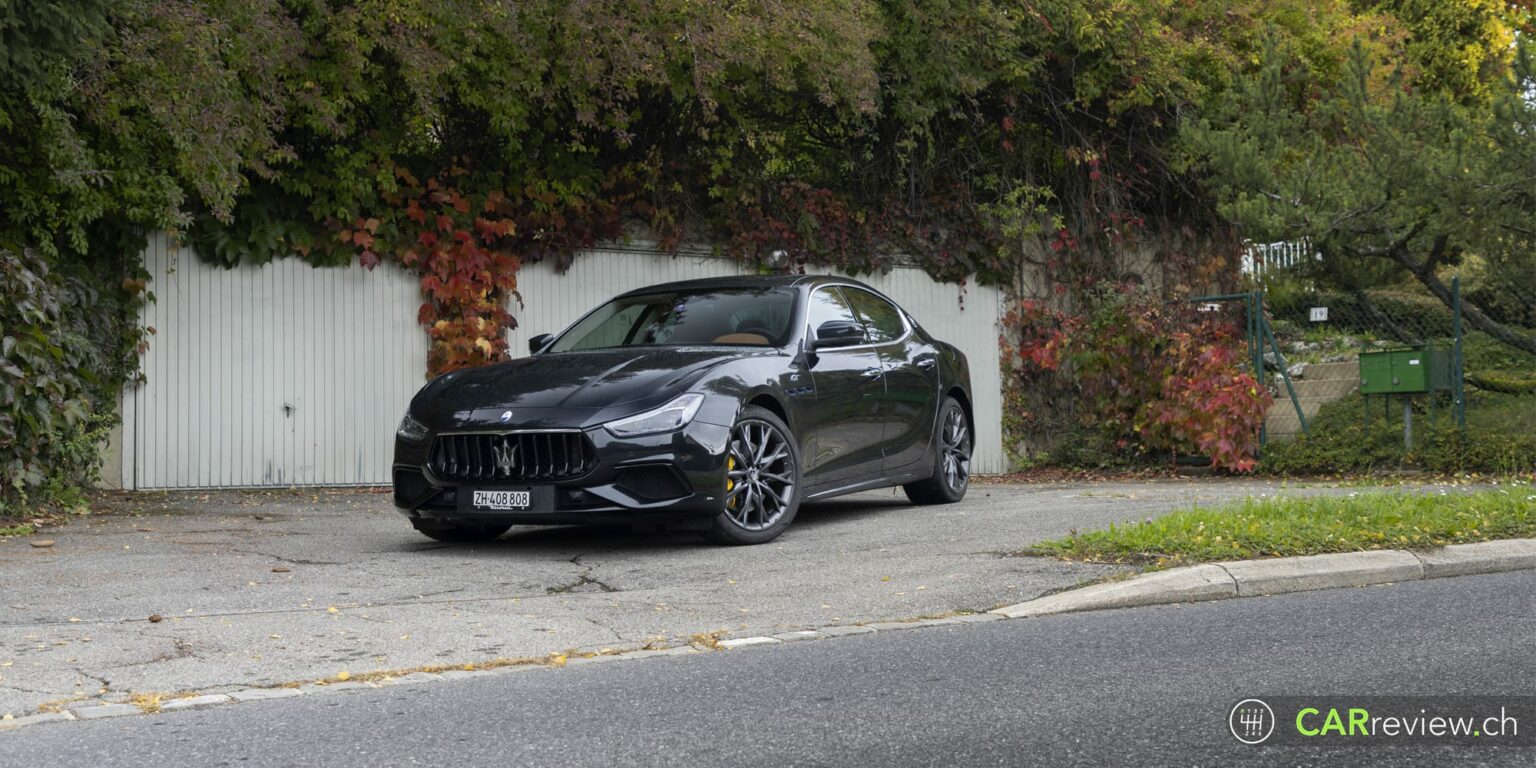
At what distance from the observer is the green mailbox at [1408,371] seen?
14562 mm

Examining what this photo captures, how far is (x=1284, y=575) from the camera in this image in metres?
7.51

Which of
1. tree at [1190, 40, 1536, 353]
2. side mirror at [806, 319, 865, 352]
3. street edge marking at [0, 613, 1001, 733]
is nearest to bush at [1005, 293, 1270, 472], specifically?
tree at [1190, 40, 1536, 353]

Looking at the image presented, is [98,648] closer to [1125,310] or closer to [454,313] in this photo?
[454,313]

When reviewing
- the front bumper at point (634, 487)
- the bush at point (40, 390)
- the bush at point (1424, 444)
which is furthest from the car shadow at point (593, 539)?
the bush at point (1424, 444)

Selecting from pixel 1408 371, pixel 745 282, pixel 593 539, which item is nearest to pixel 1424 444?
pixel 1408 371

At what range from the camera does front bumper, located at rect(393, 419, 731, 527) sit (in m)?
8.24

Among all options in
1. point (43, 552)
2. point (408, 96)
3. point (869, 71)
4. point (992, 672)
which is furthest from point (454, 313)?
point (992, 672)

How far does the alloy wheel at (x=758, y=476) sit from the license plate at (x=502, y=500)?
3.63ft

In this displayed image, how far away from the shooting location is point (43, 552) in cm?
862

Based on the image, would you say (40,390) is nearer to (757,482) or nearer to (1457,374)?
(757,482)

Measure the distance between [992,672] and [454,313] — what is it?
9573 mm

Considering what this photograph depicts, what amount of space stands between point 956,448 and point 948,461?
140mm

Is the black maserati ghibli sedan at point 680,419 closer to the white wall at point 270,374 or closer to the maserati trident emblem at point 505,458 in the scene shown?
the maserati trident emblem at point 505,458

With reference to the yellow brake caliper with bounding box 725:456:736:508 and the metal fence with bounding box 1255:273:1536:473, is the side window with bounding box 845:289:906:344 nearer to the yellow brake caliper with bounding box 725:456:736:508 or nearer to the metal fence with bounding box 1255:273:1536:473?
the yellow brake caliper with bounding box 725:456:736:508
